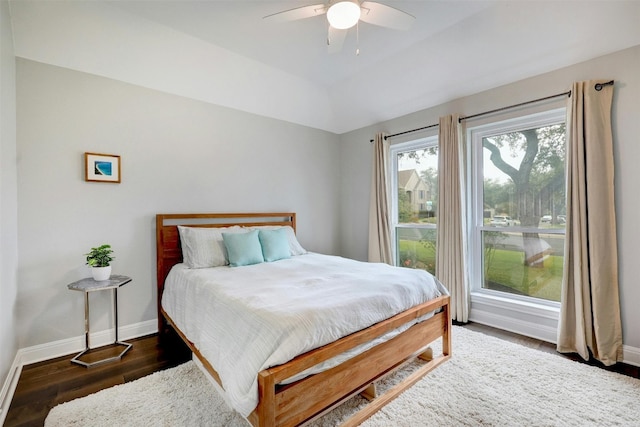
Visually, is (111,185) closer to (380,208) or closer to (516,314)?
(380,208)

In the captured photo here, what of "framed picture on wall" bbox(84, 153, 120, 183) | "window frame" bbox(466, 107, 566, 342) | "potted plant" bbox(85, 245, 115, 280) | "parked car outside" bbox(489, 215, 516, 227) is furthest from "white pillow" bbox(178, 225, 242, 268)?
"parked car outside" bbox(489, 215, 516, 227)

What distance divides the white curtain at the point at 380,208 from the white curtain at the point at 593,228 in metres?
1.93

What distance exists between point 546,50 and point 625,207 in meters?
1.46

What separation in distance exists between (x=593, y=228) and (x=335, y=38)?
8.40 feet

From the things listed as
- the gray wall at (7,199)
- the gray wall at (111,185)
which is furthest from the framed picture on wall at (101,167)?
the gray wall at (7,199)

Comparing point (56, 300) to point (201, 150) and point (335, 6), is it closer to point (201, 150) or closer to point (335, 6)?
point (201, 150)

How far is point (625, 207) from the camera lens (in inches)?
89.0

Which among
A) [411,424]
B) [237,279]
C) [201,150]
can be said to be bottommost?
[411,424]

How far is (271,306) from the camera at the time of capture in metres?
1.64

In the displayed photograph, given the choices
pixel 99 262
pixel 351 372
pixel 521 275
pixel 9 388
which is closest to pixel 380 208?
pixel 521 275

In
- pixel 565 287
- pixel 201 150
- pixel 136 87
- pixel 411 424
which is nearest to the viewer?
pixel 411 424

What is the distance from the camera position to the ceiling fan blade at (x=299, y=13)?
6.32 ft

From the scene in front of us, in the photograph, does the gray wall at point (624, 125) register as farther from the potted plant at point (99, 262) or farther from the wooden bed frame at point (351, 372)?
the potted plant at point (99, 262)

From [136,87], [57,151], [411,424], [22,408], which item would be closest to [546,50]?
[411,424]
